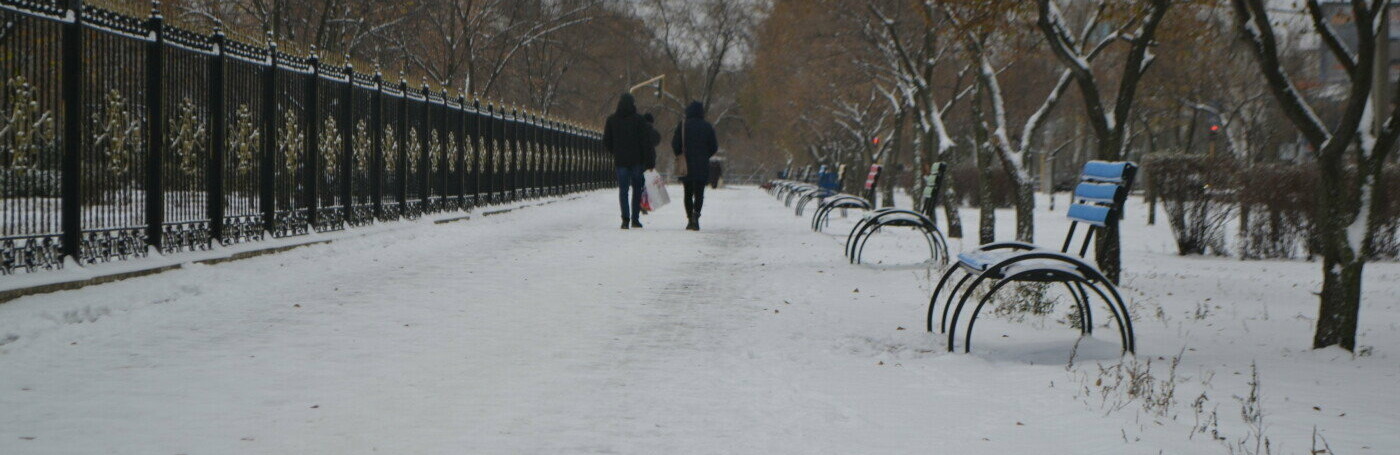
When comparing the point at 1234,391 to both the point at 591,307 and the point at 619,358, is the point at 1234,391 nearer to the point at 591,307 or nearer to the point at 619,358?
the point at 619,358

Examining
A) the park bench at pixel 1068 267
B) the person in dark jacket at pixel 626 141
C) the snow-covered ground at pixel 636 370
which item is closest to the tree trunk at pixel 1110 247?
the snow-covered ground at pixel 636 370

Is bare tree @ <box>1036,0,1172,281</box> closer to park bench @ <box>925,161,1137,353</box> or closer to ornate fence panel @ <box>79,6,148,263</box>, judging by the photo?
park bench @ <box>925,161,1137,353</box>

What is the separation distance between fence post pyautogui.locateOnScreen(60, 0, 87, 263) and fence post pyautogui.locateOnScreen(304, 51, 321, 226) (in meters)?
5.89

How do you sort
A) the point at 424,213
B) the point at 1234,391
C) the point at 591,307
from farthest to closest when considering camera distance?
1. the point at 424,213
2. the point at 591,307
3. the point at 1234,391

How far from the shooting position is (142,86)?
11078mm

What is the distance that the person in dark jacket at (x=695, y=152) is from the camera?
63.5ft

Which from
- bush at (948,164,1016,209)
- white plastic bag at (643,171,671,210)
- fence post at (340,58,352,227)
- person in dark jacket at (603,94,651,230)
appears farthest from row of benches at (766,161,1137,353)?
bush at (948,164,1016,209)

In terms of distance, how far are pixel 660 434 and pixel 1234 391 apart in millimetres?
2794

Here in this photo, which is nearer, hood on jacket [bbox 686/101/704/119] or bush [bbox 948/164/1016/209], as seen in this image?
hood on jacket [bbox 686/101/704/119]

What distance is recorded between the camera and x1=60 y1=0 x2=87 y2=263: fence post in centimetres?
973

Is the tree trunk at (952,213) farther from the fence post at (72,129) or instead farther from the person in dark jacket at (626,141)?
the fence post at (72,129)

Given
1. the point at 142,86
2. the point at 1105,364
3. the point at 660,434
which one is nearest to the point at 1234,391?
the point at 1105,364

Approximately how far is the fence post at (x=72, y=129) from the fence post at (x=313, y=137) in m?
5.89

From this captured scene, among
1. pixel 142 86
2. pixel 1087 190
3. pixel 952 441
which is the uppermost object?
pixel 142 86
